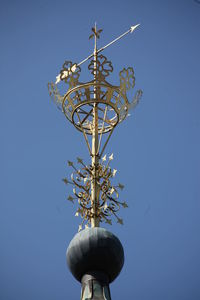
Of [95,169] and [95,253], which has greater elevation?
[95,169]

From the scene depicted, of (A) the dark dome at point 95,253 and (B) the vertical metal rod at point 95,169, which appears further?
(B) the vertical metal rod at point 95,169

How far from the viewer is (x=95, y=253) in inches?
531

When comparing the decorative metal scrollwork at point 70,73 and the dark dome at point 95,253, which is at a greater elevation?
the decorative metal scrollwork at point 70,73

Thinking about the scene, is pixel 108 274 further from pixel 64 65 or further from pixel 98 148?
pixel 64 65

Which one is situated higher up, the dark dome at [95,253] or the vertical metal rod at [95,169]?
the vertical metal rod at [95,169]

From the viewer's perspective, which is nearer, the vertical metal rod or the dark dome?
the dark dome

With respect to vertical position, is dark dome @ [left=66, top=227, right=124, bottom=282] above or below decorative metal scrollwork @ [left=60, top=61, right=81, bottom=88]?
below

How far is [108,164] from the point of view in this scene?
15141 mm

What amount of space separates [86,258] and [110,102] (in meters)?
3.80

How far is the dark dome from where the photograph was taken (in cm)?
1349

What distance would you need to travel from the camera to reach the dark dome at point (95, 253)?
1349 centimetres

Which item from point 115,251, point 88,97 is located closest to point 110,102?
point 88,97

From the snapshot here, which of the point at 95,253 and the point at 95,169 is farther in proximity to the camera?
the point at 95,169

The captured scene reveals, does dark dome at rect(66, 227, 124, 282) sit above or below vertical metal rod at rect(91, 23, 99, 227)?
below
